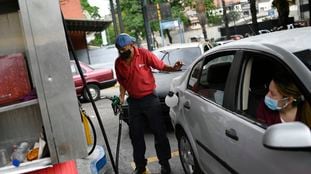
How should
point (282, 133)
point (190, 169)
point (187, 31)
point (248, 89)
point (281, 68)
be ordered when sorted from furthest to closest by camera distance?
point (187, 31) < point (190, 169) < point (248, 89) < point (281, 68) < point (282, 133)

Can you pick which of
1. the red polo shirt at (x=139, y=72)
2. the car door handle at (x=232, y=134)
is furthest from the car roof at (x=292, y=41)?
the red polo shirt at (x=139, y=72)

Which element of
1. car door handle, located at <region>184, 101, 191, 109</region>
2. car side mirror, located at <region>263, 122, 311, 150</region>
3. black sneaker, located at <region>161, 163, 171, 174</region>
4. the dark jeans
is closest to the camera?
car side mirror, located at <region>263, 122, 311, 150</region>

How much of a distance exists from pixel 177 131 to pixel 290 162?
9.01 feet

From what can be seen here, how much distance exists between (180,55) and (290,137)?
24.5 ft

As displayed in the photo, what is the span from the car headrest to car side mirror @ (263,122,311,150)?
162 centimetres

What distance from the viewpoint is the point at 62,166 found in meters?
2.92

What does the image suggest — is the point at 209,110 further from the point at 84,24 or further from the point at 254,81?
the point at 84,24

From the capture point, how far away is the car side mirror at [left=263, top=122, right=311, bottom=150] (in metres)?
2.13

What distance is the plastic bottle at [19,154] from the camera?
9.04 ft

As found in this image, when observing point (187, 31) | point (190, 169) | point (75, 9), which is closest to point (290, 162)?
point (190, 169)

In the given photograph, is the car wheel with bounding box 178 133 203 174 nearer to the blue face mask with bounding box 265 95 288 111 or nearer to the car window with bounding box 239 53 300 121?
the car window with bounding box 239 53 300 121

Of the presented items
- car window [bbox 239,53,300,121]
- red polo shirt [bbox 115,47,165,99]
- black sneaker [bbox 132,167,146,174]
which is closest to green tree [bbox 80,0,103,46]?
black sneaker [bbox 132,167,146,174]

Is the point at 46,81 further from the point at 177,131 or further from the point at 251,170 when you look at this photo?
the point at 177,131

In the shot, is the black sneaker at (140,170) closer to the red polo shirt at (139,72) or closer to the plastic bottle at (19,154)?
the red polo shirt at (139,72)
